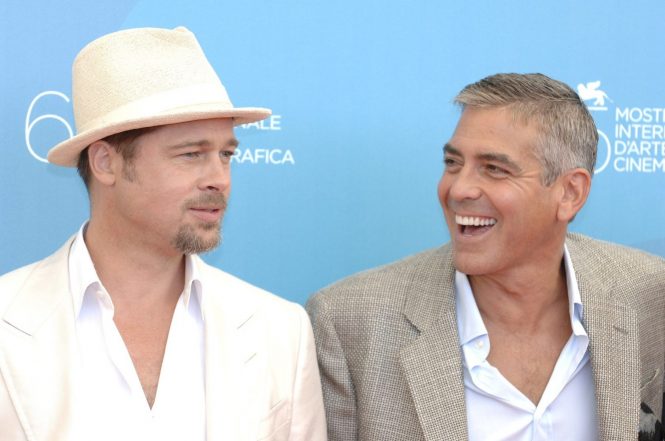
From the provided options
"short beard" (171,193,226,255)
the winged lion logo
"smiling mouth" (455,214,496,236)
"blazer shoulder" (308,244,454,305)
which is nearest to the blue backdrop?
the winged lion logo

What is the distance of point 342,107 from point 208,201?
0.80 meters

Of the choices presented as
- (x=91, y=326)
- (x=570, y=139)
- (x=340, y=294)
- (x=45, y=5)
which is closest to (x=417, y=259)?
(x=340, y=294)

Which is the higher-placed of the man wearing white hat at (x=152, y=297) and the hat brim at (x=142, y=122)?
the hat brim at (x=142, y=122)

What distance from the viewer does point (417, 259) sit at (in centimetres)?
319

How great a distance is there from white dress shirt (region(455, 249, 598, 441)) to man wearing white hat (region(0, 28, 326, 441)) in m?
0.45

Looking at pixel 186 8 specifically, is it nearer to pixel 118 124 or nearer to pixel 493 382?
pixel 118 124

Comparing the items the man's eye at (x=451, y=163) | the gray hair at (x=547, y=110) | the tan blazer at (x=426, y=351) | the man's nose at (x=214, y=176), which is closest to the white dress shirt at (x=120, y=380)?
the man's nose at (x=214, y=176)

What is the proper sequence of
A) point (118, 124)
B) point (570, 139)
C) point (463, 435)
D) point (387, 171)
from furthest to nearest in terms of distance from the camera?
1. point (387, 171)
2. point (570, 139)
3. point (463, 435)
4. point (118, 124)

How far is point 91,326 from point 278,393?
51 centimetres

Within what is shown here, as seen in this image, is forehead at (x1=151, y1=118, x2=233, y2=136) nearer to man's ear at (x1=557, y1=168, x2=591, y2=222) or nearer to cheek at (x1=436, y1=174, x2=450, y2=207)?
cheek at (x1=436, y1=174, x2=450, y2=207)

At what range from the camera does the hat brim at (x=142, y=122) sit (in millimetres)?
2611

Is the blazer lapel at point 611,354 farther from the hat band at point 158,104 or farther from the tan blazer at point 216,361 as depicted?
the hat band at point 158,104

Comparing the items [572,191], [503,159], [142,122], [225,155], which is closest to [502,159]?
[503,159]

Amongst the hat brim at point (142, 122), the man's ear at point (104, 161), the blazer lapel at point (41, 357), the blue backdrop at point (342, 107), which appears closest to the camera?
the blazer lapel at point (41, 357)
